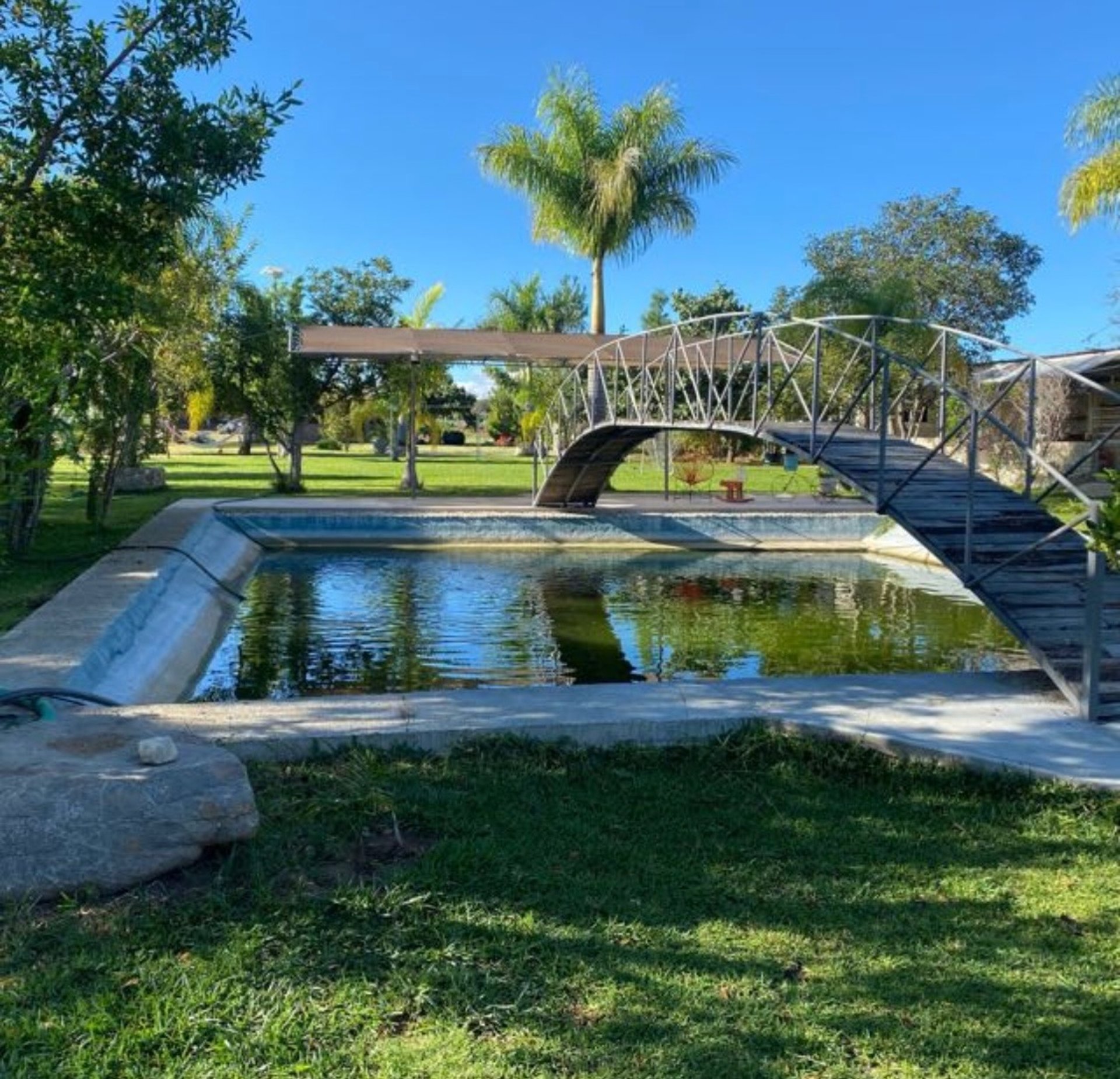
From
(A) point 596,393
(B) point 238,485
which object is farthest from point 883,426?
(B) point 238,485

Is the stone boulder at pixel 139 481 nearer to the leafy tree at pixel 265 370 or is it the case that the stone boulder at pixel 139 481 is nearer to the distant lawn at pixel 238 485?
the distant lawn at pixel 238 485

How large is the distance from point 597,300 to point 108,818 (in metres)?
24.1

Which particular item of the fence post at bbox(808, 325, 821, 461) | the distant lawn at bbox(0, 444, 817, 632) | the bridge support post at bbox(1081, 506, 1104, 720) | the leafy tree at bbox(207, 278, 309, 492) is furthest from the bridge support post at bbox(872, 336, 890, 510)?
the leafy tree at bbox(207, 278, 309, 492)

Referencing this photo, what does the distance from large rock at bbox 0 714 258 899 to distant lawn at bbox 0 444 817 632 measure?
212 inches

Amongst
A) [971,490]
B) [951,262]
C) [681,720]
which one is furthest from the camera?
[951,262]

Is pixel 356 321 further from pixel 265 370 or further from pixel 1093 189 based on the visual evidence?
pixel 1093 189

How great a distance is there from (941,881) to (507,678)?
5526 mm

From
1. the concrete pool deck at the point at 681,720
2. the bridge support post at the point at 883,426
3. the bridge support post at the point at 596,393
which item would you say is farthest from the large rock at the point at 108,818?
the bridge support post at the point at 596,393

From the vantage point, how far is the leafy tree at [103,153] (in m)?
7.02

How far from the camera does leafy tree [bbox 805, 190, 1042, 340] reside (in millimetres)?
34562

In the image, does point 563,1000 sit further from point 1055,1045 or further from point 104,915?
point 104,915

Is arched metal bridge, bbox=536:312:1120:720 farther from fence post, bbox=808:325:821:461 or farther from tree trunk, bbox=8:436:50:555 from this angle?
tree trunk, bbox=8:436:50:555

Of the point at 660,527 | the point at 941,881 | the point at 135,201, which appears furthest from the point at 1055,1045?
the point at 660,527

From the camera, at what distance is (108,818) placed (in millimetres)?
3736
